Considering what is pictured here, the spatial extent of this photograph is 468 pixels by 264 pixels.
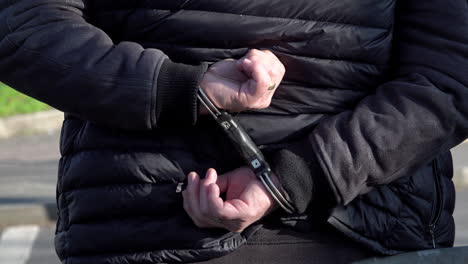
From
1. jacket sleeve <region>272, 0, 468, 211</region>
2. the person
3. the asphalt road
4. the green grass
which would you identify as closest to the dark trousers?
the person

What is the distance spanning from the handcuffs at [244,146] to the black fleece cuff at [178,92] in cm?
2

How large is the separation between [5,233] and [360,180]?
487 cm

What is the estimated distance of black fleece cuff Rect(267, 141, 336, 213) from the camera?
1350mm

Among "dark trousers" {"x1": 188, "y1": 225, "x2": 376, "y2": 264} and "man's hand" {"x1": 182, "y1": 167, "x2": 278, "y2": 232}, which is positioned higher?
"man's hand" {"x1": 182, "y1": 167, "x2": 278, "y2": 232}

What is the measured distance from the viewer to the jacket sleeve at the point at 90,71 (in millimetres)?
1322

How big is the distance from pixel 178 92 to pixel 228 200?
0.23m

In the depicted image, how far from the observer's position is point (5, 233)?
5.70 meters

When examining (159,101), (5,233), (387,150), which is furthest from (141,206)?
(5,233)

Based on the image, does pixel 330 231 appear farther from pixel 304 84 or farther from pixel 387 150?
pixel 304 84

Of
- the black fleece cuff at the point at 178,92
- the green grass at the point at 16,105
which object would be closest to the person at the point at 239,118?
the black fleece cuff at the point at 178,92

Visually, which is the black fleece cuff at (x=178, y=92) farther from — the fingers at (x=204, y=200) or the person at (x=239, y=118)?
the fingers at (x=204, y=200)

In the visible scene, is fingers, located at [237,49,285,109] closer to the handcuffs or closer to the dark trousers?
the handcuffs

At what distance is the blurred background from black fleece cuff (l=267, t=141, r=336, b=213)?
4.23 meters

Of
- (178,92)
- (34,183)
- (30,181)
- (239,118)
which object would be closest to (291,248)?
(239,118)
